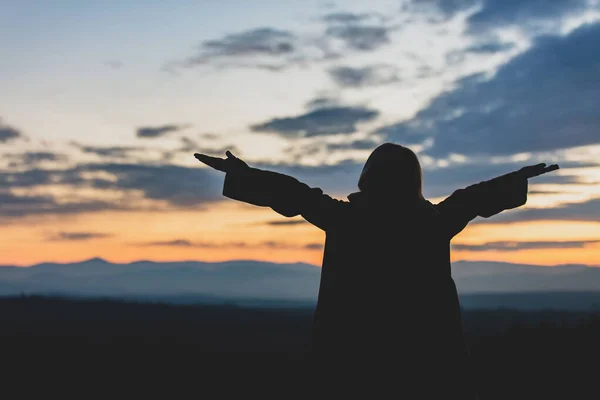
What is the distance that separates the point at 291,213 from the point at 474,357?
11394 mm

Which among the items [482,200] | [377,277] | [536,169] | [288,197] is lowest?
[377,277]

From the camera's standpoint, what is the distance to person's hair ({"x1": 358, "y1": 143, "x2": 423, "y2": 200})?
501 centimetres

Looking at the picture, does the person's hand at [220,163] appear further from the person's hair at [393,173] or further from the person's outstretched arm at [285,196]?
the person's hair at [393,173]

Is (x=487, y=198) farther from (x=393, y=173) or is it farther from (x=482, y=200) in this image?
(x=393, y=173)

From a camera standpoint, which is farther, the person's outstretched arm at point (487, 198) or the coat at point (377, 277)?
the person's outstretched arm at point (487, 198)

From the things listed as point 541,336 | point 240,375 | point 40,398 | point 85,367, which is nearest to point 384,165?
point 40,398

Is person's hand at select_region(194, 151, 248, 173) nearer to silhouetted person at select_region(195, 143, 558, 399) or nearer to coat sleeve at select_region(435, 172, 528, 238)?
silhouetted person at select_region(195, 143, 558, 399)

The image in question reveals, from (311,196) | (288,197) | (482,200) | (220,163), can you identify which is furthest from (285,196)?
(482,200)

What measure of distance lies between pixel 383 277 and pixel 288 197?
0.71 meters

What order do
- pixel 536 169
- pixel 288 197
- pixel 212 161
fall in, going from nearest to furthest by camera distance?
1. pixel 288 197
2. pixel 212 161
3. pixel 536 169

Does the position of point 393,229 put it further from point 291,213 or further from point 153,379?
point 153,379

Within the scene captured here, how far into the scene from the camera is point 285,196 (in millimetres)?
4922

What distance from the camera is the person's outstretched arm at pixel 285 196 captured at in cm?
492

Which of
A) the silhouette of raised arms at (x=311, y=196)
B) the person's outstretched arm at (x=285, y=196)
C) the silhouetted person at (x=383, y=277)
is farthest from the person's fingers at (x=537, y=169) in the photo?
the person's outstretched arm at (x=285, y=196)
